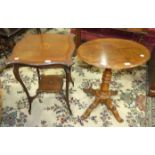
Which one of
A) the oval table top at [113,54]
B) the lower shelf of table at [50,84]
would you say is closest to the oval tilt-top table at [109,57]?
the oval table top at [113,54]

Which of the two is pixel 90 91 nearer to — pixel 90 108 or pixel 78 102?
pixel 78 102

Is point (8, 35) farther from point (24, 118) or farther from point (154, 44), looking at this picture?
point (154, 44)

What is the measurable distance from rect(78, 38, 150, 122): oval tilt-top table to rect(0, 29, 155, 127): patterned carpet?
0.34 feet

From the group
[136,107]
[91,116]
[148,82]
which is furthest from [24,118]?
[148,82]

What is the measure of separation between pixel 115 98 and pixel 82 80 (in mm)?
533

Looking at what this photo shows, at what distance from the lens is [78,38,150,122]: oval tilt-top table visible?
2230 millimetres

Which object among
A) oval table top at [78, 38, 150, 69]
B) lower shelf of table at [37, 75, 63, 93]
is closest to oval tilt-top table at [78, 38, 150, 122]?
oval table top at [78, 38, 150, 69]

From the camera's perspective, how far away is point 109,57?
2326mm

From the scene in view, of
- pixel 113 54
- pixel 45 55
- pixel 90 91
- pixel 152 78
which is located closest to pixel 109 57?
pixel 113 54

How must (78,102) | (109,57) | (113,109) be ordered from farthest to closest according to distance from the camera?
(78,102) < (113,109) < (109,57)

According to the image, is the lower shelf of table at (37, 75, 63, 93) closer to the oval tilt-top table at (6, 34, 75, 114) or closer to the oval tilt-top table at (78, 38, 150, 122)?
the oval tilt-top table at (6, 34, 75, 114)

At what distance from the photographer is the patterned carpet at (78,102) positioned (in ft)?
8.63

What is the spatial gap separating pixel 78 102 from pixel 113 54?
784 millimetres

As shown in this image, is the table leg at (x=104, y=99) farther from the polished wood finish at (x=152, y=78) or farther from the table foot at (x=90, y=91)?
the polished wood finish at (x=152, y=78)
